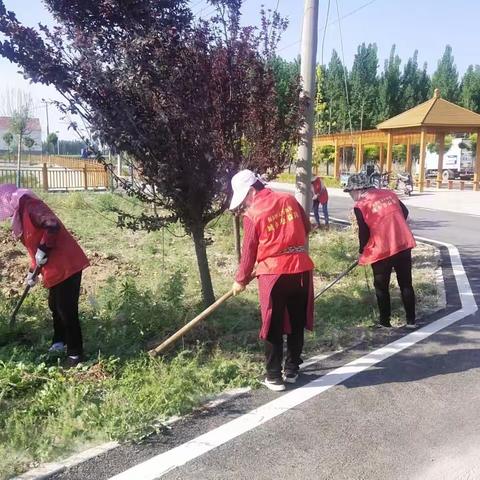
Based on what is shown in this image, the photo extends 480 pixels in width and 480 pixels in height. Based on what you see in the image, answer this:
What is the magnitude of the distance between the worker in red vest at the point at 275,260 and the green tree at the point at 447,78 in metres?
46.6

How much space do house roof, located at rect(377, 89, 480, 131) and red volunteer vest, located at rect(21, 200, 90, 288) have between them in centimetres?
2320

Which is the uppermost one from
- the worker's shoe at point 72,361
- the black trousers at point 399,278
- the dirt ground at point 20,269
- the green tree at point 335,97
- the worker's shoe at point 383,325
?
the green tree at point 335,97

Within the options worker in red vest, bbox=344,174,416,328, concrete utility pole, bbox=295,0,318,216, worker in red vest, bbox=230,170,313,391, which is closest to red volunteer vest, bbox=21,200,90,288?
worker in red vest, bbox=230,170,313,391

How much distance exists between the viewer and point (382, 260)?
5266 millimetres

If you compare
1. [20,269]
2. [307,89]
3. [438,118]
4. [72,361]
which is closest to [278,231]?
[72,361]

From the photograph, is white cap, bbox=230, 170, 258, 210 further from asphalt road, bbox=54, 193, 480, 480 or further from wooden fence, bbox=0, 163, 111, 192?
wooden fence, bbox=0, 163, 111, 192

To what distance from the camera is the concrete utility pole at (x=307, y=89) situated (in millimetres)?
5914

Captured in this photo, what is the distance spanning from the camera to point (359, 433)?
130 inches

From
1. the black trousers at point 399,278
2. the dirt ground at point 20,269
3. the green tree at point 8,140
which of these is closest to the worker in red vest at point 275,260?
the black trousers at point 399,278

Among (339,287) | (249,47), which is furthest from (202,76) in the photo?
(339,287)

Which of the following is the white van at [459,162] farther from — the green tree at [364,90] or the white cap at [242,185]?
the white cap at [242,185]

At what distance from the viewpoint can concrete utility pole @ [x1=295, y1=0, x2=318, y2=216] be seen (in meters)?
5.91

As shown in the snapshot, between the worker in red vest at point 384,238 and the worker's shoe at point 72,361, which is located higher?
the worker in red vest at point 384,238

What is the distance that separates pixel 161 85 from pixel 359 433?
128 inches
